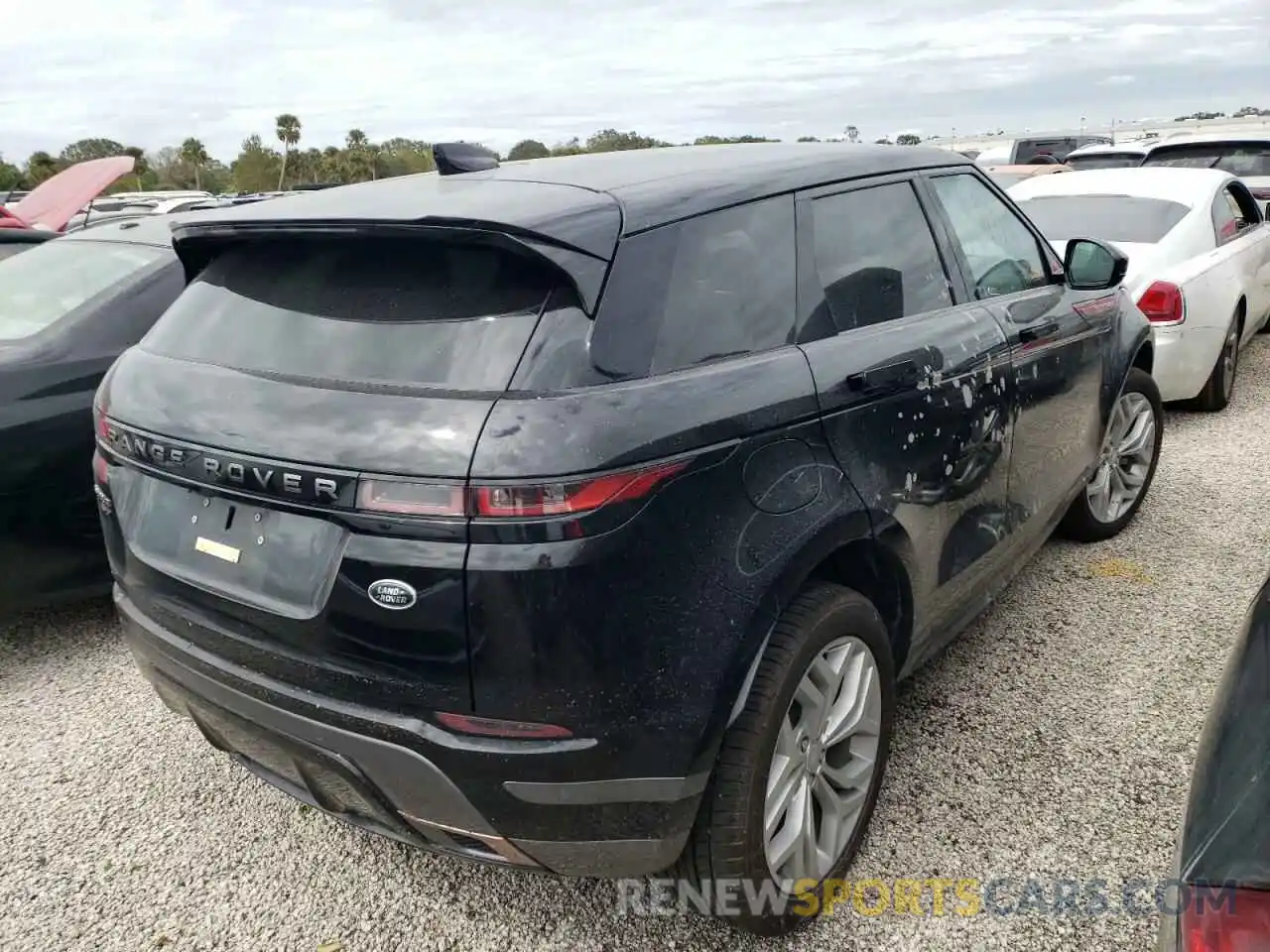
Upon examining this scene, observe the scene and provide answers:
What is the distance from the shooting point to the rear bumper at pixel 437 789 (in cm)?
177

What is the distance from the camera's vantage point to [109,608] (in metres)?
4.01

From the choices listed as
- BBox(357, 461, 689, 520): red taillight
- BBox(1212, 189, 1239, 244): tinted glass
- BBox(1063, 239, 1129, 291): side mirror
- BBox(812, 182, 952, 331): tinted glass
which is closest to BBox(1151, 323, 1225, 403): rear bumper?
BBox(1212, 189, 1239, 244): tinted glass

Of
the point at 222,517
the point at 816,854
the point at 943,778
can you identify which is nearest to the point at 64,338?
the point at 222,517

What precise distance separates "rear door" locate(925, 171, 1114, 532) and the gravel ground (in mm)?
575

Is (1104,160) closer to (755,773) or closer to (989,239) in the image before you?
(989,239)

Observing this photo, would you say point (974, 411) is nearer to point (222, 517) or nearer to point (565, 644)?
point (565, 644)

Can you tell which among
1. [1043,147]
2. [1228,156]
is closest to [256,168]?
[1043,147]

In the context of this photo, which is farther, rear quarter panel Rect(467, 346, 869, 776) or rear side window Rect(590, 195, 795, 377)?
rear side window Rect(590, 195, 795, 377)

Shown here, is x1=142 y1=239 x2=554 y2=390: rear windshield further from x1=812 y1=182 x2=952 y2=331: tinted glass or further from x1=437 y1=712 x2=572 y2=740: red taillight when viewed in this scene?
x1=812 y1=182 x2=952 y2=331: tinted glass

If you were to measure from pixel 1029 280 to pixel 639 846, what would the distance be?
8.02ft

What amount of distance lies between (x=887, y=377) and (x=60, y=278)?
3.50 m

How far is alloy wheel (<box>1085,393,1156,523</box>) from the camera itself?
4086 mm

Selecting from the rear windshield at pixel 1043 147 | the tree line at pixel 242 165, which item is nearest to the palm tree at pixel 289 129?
the tree line at pixel 242 165

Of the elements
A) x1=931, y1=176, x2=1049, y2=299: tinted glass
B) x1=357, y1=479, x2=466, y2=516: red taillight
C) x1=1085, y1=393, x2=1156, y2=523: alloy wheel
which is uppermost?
x1=931, y1=176, x2=1049, y2=299: tinted glass
